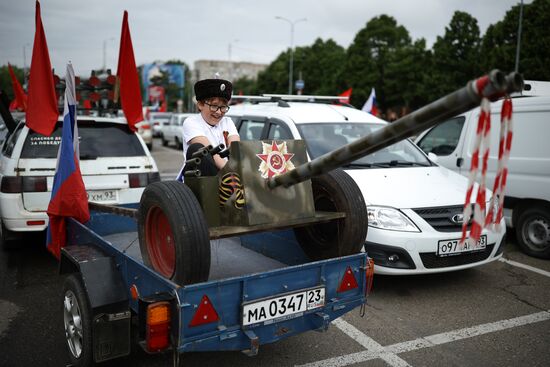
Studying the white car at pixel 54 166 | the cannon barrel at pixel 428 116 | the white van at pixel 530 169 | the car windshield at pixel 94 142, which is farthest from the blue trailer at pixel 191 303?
the white van at pixel 530 169

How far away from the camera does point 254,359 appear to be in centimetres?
348

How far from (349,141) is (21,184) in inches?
152

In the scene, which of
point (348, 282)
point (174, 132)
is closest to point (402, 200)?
point (348, 282)

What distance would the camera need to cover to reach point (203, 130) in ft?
12.6

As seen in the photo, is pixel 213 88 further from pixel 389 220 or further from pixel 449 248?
pixel 449 248

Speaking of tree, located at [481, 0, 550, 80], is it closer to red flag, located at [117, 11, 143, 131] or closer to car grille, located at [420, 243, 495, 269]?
car grille, located at [420, 243, 495, 269]

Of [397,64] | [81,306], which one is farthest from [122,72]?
[397,64]

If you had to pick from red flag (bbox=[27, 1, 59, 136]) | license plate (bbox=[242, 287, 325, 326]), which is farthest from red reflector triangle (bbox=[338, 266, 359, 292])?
red flag (bbox=[27, 1, 59, 136])

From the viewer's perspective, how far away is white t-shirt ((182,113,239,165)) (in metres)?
3.77

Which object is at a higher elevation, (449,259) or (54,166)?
(54,166)

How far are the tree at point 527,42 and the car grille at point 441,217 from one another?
74.3 ft

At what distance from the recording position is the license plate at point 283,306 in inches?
109

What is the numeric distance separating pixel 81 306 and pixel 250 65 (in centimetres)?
Answer: 14073

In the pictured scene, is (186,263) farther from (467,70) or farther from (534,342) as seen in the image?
(467,70)
